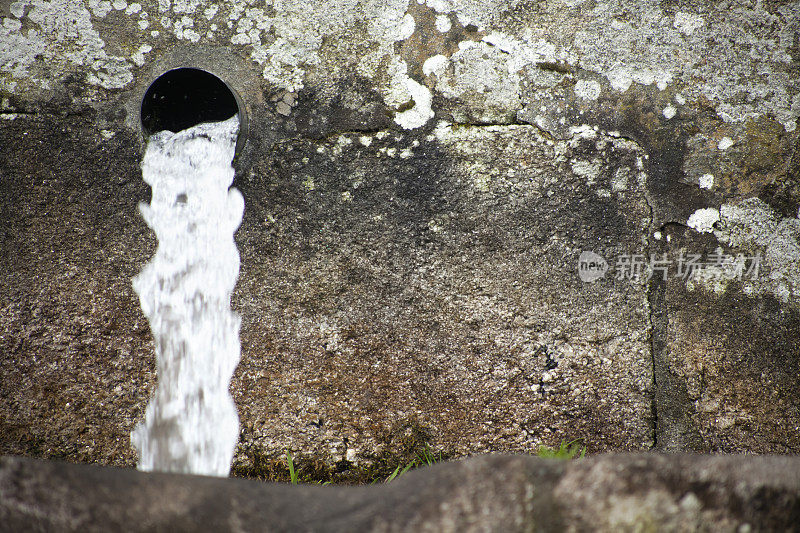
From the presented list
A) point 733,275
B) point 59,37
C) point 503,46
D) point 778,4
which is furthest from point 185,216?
point 778,4

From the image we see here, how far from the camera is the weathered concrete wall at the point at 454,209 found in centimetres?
145

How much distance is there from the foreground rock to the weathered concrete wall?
2.25ft

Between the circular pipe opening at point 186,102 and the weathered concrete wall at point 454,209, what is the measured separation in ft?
0.11

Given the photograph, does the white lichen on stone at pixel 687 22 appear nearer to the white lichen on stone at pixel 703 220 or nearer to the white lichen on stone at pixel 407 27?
the white lichen on stone at pixel 703 220

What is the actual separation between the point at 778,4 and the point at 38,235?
7.62 ft

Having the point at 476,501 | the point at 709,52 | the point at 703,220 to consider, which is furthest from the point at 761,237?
the point at 476,501

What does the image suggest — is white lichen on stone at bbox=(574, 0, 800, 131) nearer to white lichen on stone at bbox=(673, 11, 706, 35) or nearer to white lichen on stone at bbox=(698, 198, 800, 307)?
white lichen on stone at bbox=(673, 11, 706, 35)

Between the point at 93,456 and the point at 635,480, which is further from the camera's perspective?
the point at 93,456

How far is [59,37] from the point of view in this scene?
1.45 metres

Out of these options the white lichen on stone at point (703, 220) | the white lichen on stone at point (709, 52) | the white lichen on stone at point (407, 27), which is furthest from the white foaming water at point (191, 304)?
the white lichen on stone at point (703, 220)

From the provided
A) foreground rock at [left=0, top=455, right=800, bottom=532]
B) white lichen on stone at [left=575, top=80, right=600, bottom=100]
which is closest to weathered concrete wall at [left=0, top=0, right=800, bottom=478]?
white lichen on stone at [left=575, top=80, right=600, bottom=100]

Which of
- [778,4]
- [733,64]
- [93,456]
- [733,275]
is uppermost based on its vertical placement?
Result: [778,4]

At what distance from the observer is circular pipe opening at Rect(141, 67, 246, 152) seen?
4.83 ft

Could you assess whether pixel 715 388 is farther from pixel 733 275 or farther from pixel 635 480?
pixel 635 480
